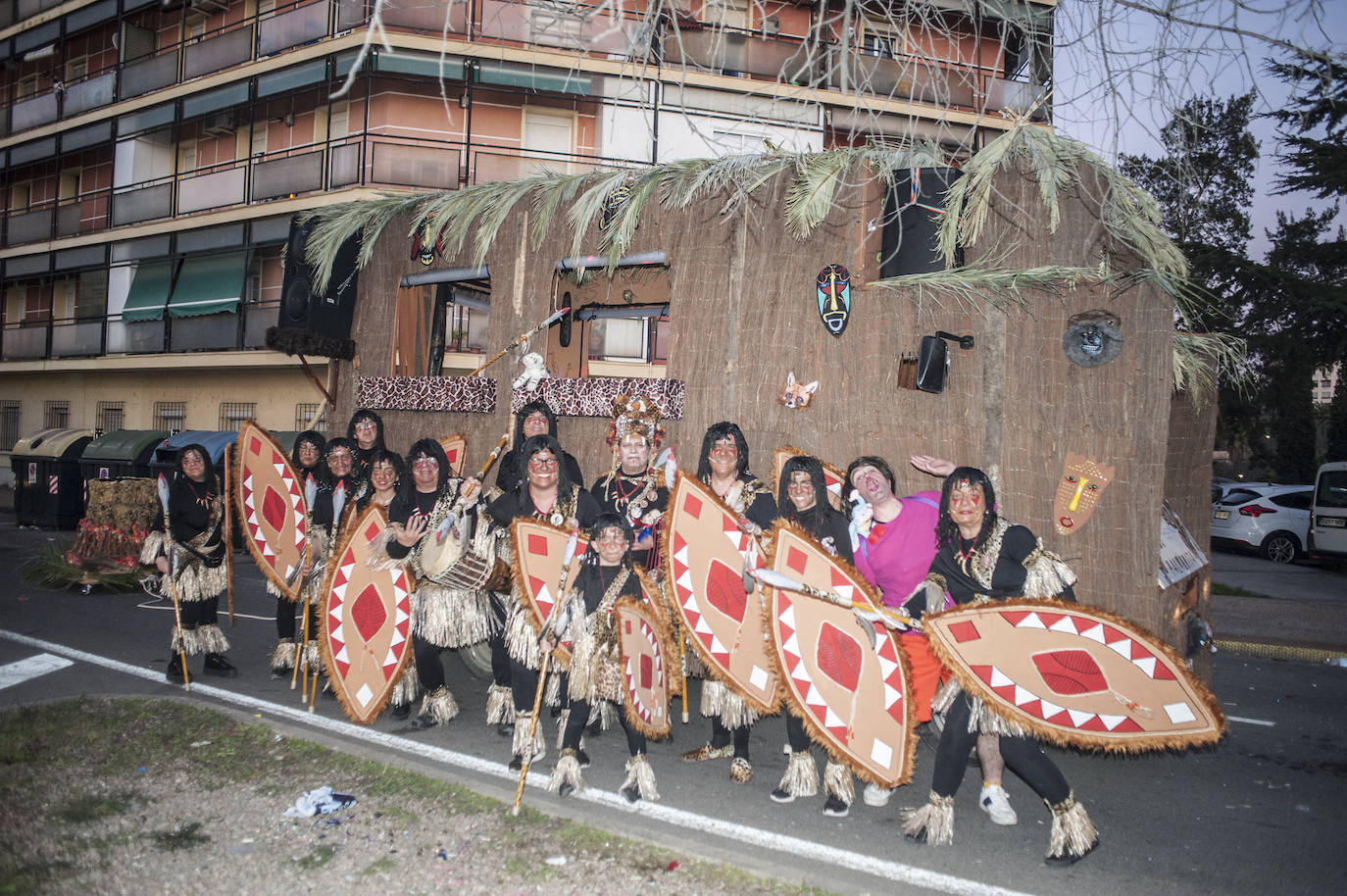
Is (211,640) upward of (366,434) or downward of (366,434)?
downward

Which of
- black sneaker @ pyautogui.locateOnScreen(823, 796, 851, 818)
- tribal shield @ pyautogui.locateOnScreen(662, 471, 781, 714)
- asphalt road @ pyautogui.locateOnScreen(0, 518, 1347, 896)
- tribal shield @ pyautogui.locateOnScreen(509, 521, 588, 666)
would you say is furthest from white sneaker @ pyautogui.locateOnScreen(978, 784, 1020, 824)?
tribal shield @ pyautogui.locateOnScreen(509, 521, 588, 666)

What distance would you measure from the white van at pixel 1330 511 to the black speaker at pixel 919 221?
A: 1289cm

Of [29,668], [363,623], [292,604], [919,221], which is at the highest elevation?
[919,221]

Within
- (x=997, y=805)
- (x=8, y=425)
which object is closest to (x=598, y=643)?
(x=997, y=805)

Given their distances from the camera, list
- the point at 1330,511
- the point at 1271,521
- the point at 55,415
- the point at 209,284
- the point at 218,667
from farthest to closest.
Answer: the point at 55,415 → the point at 209,284 → the point at 1271,521 → the point at 1330,511 → the point at 218,667

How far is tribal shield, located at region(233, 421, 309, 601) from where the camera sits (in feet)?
22.2

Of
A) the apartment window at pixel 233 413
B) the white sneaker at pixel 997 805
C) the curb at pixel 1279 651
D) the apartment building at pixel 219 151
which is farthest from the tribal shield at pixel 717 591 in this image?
the apartment window at pixel 233 413

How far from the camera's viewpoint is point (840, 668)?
432 cm

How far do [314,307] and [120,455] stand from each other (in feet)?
31.8

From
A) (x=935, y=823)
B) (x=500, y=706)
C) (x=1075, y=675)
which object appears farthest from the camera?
(x=500, y=706)

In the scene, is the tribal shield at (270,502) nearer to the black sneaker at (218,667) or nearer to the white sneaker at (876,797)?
the black sneaker at (218,667)

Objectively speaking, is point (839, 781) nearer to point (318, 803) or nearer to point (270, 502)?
point (318, 803)

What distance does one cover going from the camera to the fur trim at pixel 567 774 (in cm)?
454

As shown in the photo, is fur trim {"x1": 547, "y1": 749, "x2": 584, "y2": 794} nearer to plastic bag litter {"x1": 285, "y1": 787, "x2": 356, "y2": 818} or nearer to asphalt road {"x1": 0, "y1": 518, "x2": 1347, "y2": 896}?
asphalt road {"x1": 0, "y1": 518, "x2": 1347, "y2": 896}
